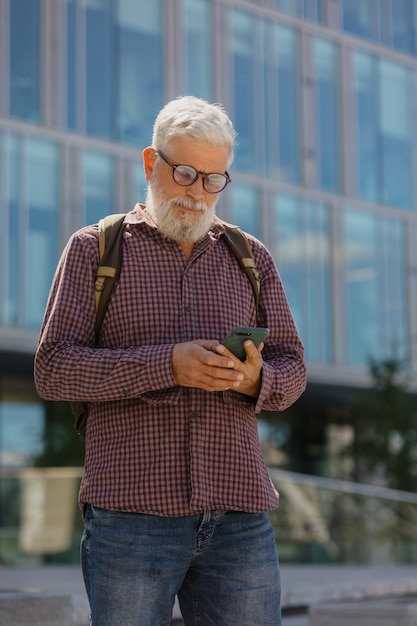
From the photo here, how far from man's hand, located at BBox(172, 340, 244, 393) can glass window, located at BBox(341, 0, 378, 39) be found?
79.3 ft

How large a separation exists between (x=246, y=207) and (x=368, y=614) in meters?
18.4

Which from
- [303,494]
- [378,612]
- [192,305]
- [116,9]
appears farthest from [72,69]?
[192,305]

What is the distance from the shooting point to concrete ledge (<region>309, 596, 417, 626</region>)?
5.64m

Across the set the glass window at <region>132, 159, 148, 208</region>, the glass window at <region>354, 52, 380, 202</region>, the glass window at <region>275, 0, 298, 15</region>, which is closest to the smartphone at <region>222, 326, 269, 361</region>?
the glass window at <region>132, 159, 148, 208</region>

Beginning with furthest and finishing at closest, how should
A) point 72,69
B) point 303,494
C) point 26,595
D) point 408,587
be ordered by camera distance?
1. point 72,69
2. point 303,494
3. point 408,587
4. point 26,595

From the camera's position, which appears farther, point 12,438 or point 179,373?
point 12,438

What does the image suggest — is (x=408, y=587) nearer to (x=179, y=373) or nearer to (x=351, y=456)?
(x=179, y=373)

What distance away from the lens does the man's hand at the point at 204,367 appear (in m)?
2.76

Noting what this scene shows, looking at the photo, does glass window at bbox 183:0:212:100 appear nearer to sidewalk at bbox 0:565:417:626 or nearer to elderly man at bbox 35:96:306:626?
sidewalk at bbox 0:565:417:626

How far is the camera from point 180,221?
3.04 m

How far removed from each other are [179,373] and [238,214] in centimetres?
2096

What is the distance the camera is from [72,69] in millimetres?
20531

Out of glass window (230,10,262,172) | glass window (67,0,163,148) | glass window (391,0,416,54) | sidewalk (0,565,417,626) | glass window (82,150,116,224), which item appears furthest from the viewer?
glass window (391,0,416,54)

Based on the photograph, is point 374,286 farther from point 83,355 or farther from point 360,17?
point 83,355
